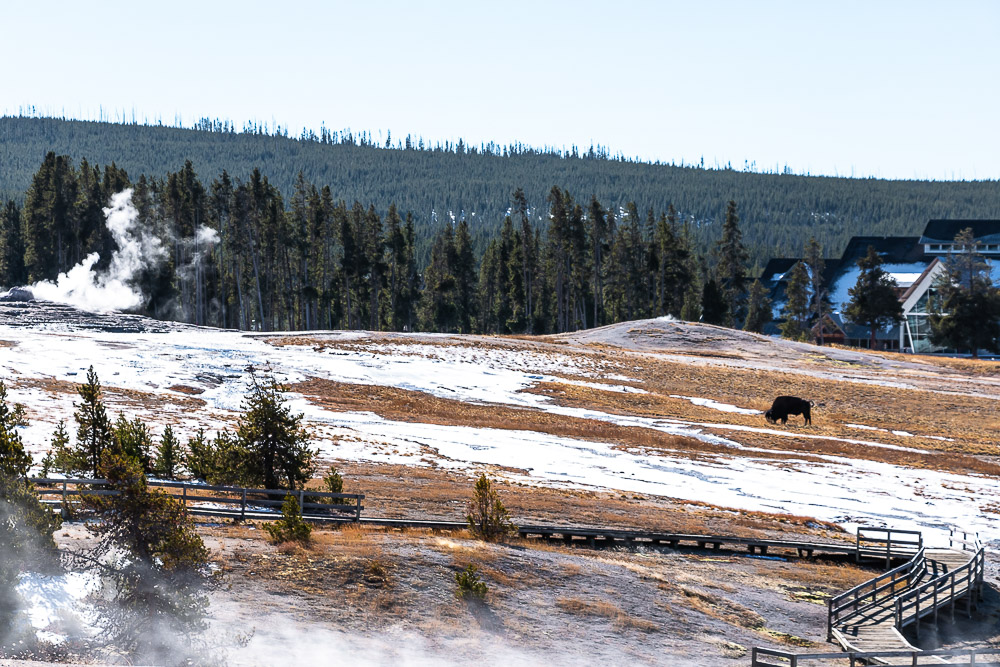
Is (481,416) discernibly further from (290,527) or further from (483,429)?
(290,527)

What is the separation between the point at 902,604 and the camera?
20.9 meters

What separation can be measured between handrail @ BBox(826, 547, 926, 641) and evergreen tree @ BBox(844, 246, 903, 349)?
74804mm

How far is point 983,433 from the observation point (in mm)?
46969

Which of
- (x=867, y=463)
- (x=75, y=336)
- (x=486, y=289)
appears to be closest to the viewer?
(x=867, y=463)

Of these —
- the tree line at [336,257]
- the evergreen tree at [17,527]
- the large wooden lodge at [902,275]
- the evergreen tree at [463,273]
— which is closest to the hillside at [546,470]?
the evergreen tree at [17,527]

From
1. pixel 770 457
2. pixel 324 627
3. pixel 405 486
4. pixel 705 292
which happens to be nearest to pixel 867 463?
pixel 770 457

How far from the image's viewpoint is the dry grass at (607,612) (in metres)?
18.2

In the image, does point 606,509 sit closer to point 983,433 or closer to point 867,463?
point 867,463

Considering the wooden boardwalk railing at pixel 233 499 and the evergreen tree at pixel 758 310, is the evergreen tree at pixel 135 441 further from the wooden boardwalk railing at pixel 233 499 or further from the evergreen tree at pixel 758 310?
the evergreen tree at pixel 758 310

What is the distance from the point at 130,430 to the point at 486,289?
102888mm

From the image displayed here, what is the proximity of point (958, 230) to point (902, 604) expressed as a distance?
119 metres

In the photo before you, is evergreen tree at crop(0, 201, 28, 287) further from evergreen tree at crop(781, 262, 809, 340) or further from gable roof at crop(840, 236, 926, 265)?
gable roof at crop(840, 236, 926, 265)

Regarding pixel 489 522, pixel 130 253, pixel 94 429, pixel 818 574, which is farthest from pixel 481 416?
pixel 130 253

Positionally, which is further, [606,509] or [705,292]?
[705,292]
